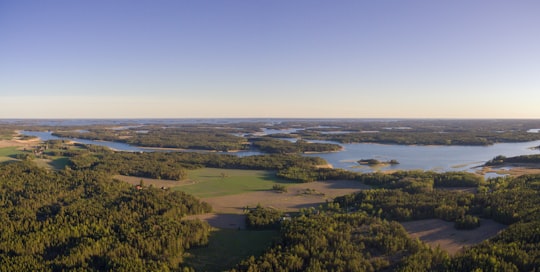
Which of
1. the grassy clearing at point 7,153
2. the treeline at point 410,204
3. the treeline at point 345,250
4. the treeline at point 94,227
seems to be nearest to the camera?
the treeline at point 345,250

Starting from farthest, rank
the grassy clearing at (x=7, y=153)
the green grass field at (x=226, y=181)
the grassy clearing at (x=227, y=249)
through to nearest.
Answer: the grassy clearing at (x=7, y=153), the green grass field at (x=226, y=181), the grassy clearing at (x=227, y=249)

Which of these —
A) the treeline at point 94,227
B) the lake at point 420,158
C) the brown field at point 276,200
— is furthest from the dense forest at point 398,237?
the lake at point 420,158

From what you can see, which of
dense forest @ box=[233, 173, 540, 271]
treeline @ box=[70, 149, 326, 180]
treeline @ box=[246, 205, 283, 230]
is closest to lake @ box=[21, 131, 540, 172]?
treeline @ box=[70, 149, 326, 180]

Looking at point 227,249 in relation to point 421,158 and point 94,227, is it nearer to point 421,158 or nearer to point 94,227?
point 94,227

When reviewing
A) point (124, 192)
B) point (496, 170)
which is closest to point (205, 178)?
point (124, 192)

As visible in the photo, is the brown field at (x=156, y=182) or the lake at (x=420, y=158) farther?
the lake at (x=420, y=158)

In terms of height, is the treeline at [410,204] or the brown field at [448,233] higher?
the treeline at [410,204]

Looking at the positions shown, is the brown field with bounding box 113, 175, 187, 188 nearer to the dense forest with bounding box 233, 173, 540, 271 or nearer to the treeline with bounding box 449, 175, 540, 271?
the dense forest with bounding box 233, 173, 540, 271

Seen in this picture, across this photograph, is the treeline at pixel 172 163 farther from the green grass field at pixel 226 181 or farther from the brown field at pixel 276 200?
the brown field at pixel 276 200
